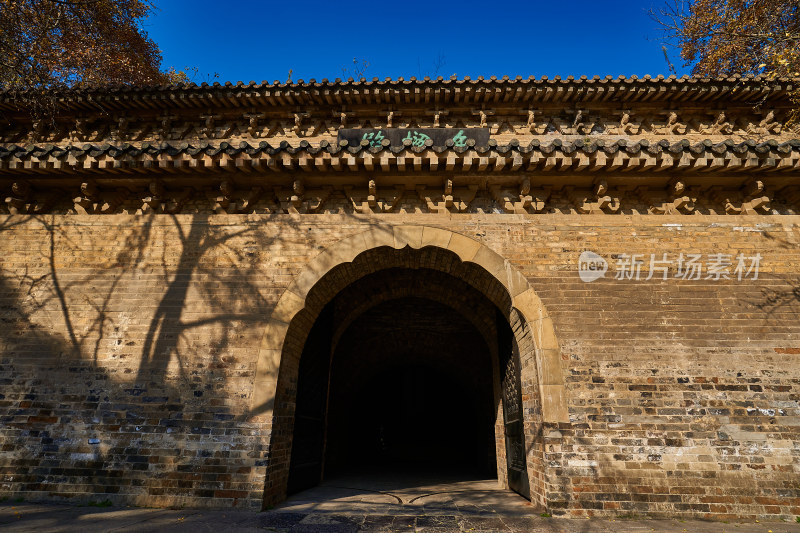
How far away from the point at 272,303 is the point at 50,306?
3.35 meters

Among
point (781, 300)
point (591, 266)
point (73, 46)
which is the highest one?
point (73, 46)

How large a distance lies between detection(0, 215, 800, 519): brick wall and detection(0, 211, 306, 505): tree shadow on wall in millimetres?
24

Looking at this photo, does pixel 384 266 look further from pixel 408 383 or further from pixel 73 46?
pixel 73 46

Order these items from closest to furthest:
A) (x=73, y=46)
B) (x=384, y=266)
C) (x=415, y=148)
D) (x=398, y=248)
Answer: (x=415, y=148) → (x=398, y=248) → (x=384, y=266) → (x=73, y=46)

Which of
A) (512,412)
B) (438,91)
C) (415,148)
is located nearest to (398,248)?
(415,148)

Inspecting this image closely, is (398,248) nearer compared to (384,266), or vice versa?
(398,248)

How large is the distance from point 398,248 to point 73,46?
11.9 metres

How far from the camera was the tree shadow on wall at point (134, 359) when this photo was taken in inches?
203

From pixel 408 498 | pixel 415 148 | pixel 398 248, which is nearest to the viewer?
pixel 415 148

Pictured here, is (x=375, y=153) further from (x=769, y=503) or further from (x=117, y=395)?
(x=769, y=503)

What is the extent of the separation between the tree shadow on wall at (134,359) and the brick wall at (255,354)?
24 millimetres

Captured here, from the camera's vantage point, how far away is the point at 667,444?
504 cm

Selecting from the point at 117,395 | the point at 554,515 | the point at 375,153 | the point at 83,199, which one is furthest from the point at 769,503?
the point at 83,199

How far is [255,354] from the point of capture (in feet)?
18.2
